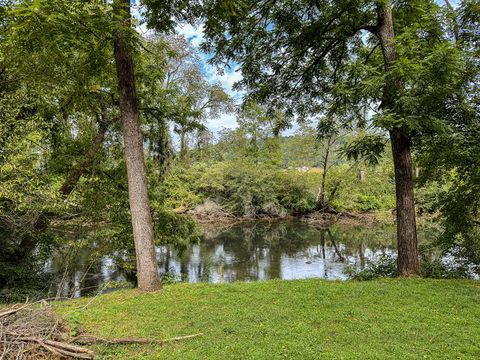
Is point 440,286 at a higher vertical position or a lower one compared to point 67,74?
lower

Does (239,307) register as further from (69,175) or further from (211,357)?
(69,175)

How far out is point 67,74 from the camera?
775 centimetres

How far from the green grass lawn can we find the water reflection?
4039 millimetres

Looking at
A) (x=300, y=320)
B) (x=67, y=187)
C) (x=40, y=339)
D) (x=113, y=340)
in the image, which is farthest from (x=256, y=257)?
(x=40, y=339)

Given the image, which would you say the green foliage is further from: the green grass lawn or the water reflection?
the water reflection

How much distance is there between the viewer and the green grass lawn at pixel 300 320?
11.5ft

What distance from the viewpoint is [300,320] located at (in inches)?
168

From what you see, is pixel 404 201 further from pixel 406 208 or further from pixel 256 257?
pixel 256 257

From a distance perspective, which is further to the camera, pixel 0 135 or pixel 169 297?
pixel 169 297

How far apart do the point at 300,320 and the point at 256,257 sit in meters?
9.68

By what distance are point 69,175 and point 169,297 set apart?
5032mm

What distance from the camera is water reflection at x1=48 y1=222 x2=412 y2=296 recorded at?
1085cm

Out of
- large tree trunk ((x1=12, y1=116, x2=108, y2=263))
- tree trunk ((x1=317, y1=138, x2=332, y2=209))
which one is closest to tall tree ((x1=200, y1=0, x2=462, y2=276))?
large tree trunk ((x1=12, y1=116, x2=108, y2=263))

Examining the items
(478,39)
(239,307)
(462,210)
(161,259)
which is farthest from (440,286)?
(161,259)
